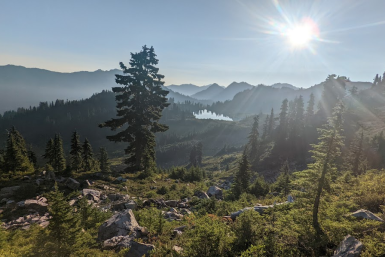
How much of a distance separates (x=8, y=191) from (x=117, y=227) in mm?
10225

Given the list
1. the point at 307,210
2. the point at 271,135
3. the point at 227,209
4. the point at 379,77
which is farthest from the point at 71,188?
the point at 379,77

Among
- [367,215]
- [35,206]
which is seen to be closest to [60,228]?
[35,206]

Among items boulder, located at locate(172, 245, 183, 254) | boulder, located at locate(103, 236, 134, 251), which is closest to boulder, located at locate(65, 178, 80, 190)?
boulder, located at locate(103, 236, 134, 251)

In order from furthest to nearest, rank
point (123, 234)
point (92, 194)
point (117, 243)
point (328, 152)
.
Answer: point (92, 194) → point (328, 152) → point (123, 234) → point (117, 243)

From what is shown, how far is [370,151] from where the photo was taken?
57.4m

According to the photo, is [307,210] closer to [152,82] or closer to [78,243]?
[78,243]

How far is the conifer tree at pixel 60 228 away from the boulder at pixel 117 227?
2.67 meters

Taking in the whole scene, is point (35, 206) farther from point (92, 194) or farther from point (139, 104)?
point (139, 104)

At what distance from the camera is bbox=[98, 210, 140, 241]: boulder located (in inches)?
327

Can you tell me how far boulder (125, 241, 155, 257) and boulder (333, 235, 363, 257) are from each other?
6119 mm

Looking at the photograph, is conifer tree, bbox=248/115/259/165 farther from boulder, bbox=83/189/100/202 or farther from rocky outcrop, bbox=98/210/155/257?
rocky outcrop, bbox=98/210/155/257

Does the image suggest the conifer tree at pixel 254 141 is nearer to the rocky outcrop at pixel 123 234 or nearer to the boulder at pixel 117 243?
the rocky outcrop at pixel 123 234

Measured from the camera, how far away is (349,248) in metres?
5.71

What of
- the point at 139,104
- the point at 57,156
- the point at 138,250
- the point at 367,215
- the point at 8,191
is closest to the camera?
the point at 138,250
